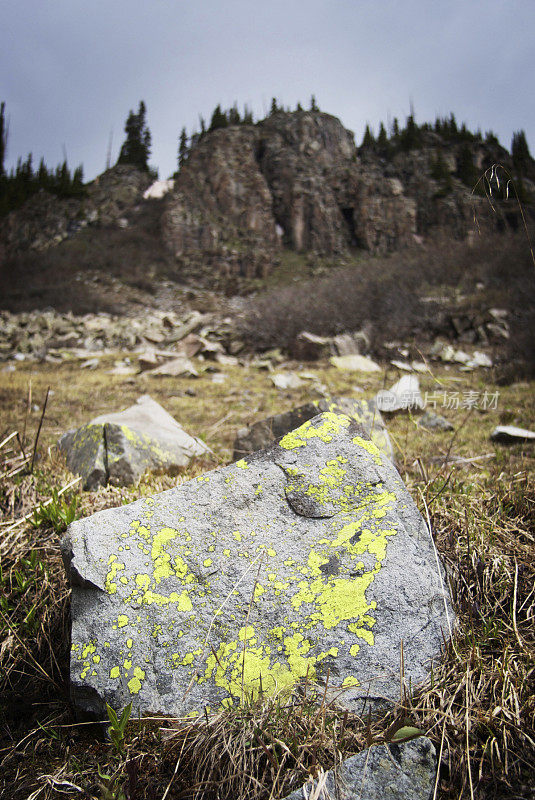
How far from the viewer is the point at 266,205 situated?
42.8 metres

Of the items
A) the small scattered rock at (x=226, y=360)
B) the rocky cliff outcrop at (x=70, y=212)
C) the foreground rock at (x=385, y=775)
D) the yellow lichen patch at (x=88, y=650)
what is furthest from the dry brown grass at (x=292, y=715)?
the rocky cliff outcrop at (x=70, y=212)

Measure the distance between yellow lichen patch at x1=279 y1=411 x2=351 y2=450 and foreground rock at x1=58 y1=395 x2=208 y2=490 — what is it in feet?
4.75

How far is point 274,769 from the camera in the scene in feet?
3.34

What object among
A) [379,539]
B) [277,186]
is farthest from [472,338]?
[277,186]

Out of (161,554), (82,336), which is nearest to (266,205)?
(82,336)

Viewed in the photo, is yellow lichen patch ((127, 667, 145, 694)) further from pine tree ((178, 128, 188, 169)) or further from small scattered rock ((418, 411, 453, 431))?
pine tree ((178, 128, 188, 169))

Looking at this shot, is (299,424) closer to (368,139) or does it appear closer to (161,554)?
(161,554)

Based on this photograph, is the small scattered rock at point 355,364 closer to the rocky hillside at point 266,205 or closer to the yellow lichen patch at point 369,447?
the yellow lichen patch at point 369,447

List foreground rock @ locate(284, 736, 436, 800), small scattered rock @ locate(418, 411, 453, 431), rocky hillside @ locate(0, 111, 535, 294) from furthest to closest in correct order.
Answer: rocky hillside @ locate(0, 111, 535, 294) → small scattered rock @ locate(418, 411, 453, 431) → foreground rock @ locate(284, 736, 436, 800)

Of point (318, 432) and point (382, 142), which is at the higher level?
point (382, 142)

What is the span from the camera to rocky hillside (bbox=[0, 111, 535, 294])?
3875 cm

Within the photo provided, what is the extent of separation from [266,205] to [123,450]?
151ft

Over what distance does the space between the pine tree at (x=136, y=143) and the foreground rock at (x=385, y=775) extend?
63773mm

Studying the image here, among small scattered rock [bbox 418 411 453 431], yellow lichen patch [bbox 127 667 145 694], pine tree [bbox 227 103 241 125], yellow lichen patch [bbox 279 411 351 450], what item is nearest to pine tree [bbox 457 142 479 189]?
pine tree [bbox 227 103 241 125]
